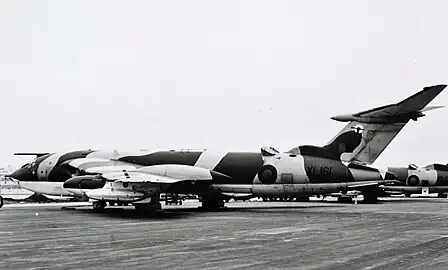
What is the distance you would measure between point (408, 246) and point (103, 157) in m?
25.1

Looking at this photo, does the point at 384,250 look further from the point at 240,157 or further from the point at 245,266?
the point at 240,157

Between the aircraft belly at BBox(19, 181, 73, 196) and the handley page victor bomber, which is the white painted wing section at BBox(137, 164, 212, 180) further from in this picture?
the aircraft belly at BBox(19, 181, 73, 196)

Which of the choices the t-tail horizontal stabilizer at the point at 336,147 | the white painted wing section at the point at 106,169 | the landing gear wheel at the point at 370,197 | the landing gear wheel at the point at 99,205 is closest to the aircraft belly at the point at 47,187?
the landing gear wheel at the point at 99,205

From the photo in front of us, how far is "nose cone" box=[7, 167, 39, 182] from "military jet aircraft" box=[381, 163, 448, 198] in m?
34.5

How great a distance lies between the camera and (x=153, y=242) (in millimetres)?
16766

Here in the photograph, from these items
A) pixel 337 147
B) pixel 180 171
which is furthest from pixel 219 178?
pixel 337 147

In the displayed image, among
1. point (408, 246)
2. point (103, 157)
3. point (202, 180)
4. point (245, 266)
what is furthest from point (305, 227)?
point (103, 157)

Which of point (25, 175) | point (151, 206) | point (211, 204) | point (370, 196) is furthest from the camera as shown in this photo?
point (370, 196)

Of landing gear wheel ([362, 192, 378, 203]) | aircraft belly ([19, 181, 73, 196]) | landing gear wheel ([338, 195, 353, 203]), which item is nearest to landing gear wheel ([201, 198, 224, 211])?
aircraft belly ([19, 181, 73, 196])

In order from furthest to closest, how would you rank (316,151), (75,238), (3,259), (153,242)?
(316,151)
(75,238)
(153,242)
(3,259)

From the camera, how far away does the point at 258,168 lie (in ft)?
115

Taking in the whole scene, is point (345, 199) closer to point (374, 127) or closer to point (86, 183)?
point (374, 127)

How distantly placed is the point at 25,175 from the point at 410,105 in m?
23.8

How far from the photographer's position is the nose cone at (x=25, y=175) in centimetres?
3897
